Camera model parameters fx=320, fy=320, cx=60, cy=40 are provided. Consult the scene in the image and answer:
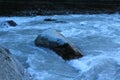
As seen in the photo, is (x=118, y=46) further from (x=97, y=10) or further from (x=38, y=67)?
(x=97, y=10)

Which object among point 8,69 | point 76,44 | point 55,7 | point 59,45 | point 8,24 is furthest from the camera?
point 55,7

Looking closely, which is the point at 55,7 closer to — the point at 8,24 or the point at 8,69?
the point at 8,24

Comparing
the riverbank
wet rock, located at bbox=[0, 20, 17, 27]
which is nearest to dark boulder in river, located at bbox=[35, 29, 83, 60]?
wet rock, located at bbox=[0, 20, 17, 27]

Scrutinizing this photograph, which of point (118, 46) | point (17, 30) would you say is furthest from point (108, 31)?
point (17, 30)

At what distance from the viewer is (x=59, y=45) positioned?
6543 millimetres

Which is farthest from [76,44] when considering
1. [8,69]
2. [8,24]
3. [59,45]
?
[8,69]

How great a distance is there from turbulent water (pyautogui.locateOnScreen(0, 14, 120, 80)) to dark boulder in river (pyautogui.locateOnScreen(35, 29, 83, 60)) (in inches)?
4.5

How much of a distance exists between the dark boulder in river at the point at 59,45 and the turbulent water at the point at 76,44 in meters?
0.11

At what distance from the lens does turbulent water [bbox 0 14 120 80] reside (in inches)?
221

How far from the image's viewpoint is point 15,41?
804 centimetres

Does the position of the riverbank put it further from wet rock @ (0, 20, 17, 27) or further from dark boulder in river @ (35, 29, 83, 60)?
dark boulder in river @ (35, 29, 83, 60)

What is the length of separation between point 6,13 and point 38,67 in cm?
641

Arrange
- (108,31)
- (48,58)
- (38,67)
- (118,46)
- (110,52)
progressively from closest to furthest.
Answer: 1. (38,67)
2. (48,58)
3. (110,52)
4. (118,46)
5. (108,31)

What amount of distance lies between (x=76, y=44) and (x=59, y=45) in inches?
48.6
